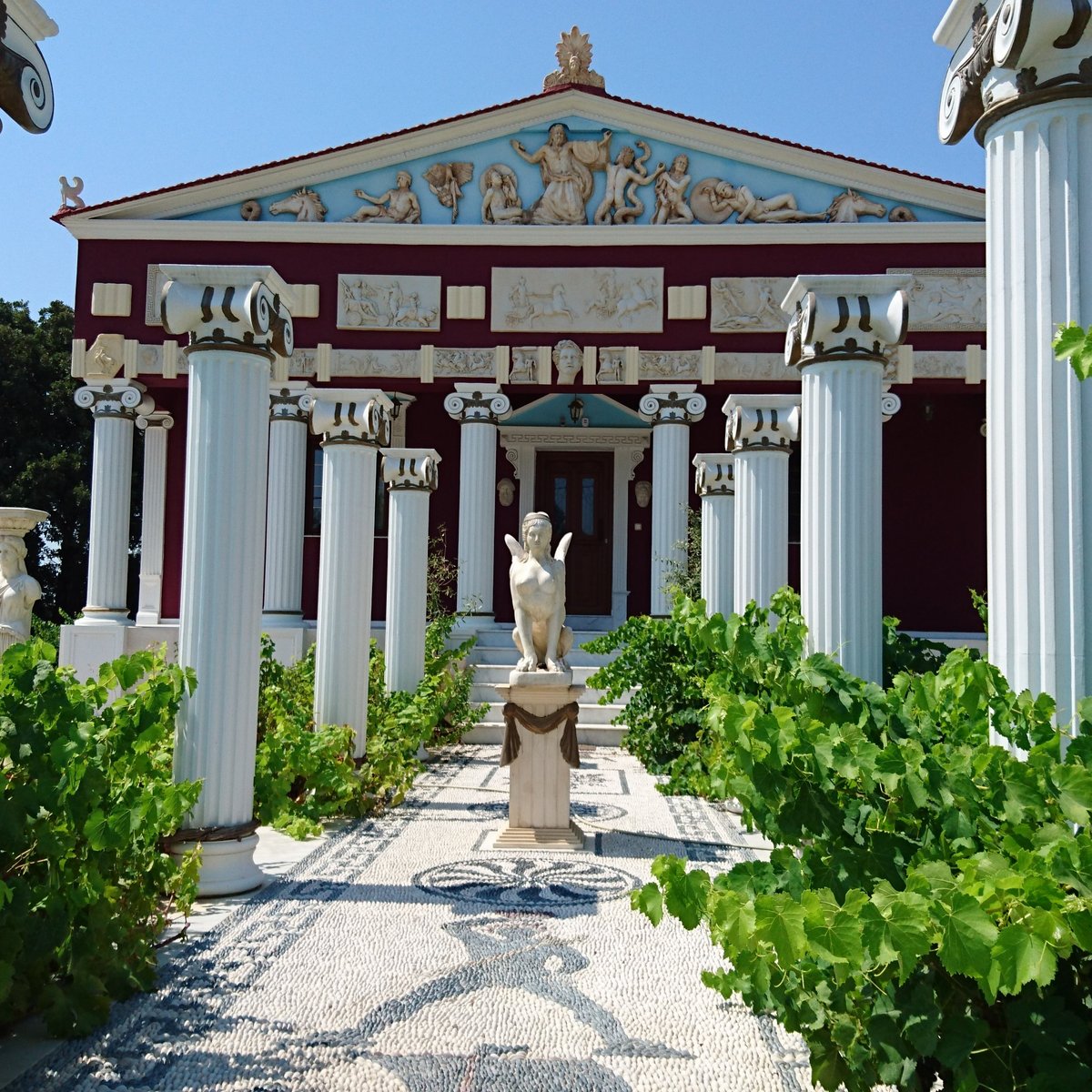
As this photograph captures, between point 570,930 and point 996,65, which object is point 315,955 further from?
point 996,65

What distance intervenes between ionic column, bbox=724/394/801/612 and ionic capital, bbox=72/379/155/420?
10297 mm

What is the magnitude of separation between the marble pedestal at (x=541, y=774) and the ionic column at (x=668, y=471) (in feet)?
25.0

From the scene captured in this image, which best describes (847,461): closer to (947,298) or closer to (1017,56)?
(1017,56)

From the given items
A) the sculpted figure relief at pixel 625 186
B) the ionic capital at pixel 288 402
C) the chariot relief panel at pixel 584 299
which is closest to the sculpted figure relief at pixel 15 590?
the ionic capital at pixel 288 402

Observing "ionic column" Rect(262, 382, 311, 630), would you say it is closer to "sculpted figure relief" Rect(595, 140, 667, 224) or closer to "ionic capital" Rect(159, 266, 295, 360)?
"sculpted figure relief" Rect(595, 140, 667, 224)

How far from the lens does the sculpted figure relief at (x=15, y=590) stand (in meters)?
12.3

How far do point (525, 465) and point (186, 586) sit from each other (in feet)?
41.7

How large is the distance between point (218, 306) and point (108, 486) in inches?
454

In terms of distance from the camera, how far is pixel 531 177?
15.6 meters

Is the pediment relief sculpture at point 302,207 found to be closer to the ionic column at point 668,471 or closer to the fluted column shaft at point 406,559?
the ionic column at point 668,471

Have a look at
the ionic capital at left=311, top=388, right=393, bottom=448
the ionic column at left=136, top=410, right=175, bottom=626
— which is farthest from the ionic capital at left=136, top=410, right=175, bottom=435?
the ionic capital at left=311, top=388, right=393, bottom=448

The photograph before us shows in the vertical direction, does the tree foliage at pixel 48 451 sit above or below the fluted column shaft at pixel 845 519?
above

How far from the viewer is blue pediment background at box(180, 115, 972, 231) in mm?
15312

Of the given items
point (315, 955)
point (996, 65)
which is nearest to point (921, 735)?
point (996, 65)
